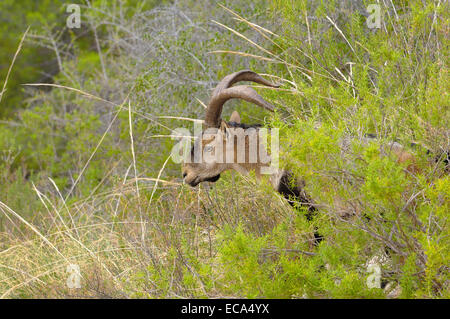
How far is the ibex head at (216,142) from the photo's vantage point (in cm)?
570

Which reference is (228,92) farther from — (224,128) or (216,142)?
(216,142)

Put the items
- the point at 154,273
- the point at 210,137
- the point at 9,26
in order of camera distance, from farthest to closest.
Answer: the point at 9,26, the point at 210,137, the point at 154,273

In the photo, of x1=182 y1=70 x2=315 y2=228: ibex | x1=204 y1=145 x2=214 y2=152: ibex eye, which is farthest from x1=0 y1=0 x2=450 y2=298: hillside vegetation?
x1=204 y1=145 x2=214 y2=152: ibex eye

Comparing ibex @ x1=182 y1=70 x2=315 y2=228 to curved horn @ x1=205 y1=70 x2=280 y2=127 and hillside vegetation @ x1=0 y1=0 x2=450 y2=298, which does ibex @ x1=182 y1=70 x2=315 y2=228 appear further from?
hillside vegetation @ x1=0 y1=0 x2=450 y2=298

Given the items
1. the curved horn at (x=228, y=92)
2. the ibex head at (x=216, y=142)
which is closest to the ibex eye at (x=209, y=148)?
the ibex head at (x=216, y=142)

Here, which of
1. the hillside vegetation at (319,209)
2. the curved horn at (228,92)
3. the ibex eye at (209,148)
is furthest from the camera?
Result: the ibex eye at (209,148)

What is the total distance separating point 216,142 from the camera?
19.4 ft

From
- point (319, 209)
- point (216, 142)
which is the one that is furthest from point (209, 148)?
point (319, 209)

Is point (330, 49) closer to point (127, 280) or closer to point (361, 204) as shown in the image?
point (361, 204)

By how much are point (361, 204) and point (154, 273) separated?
1.51 metres

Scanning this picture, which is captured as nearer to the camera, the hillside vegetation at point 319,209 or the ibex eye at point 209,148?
the hillside vegetation at point 319,209

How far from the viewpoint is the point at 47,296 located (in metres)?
5.13

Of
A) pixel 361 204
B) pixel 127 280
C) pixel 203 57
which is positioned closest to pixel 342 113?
pixel 361 204

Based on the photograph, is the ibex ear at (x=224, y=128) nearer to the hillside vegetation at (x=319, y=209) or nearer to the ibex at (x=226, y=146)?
the ibex at (x=226, y=146)
